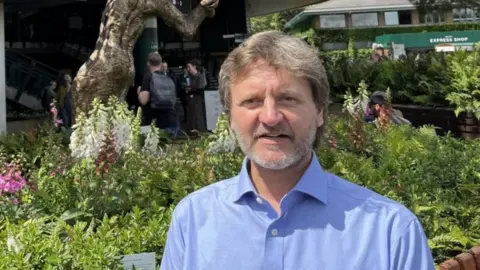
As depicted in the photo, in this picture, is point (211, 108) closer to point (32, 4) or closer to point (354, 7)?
point (32, 4)

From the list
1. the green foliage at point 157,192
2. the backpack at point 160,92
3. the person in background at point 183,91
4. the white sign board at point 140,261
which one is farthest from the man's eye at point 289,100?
the person in background at point 183,91

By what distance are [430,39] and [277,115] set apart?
152 feet

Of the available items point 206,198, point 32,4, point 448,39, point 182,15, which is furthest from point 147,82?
point 448,39

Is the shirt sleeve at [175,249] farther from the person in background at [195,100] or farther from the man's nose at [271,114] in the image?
the person in background at [195,100]

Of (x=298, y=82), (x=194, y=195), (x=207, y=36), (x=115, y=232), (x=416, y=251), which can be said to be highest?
(x=207, y=36)

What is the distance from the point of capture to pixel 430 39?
151ft

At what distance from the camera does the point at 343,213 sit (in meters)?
1.92

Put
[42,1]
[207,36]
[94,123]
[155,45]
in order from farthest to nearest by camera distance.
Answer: [207,36], [42,1], [155,45], [94,123]

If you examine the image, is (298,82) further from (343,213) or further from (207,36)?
(207,36)

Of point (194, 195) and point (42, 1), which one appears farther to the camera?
point (42, 1)

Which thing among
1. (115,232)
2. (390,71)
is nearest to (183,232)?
(115,232)

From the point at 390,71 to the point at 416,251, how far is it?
43.2 ft

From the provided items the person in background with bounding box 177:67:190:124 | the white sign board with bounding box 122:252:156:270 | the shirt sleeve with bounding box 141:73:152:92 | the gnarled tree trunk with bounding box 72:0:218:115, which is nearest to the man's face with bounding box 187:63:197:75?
the person in background with bounding box 177:67:190:124

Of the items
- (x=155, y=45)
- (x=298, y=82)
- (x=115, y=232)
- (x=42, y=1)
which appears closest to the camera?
(x=298, y=82)
